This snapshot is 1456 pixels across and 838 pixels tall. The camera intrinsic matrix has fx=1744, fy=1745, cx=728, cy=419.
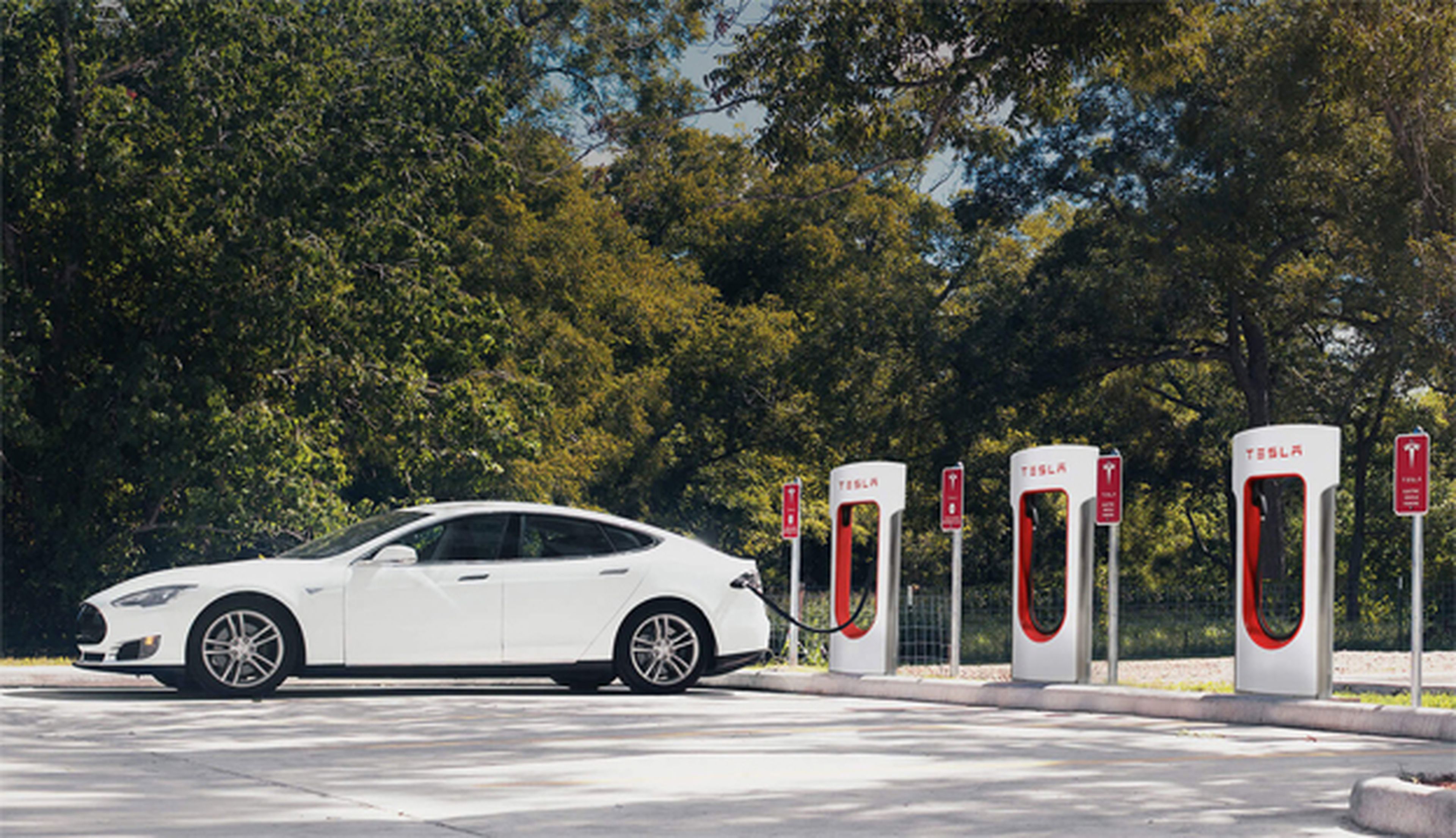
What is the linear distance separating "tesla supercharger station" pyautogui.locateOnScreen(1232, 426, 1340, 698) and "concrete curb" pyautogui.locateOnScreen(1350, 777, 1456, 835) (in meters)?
5.38

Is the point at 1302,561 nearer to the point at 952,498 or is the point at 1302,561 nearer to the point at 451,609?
the point at 952,498

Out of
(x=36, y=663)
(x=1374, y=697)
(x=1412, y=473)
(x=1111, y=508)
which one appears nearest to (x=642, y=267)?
(x=36, y=663)

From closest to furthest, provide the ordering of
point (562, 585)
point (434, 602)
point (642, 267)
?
point (434, 602) < point (562, 585) < point (642, 267)

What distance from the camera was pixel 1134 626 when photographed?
90.5 feet

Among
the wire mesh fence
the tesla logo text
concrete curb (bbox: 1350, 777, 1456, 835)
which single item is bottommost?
the wire mesh fence

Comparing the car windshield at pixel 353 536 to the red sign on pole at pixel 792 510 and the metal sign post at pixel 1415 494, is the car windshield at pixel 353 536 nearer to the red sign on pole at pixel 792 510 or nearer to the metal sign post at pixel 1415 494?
the red sign on pole at pixel 792 510

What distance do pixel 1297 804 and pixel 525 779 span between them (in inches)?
135

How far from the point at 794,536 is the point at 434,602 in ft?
13.9

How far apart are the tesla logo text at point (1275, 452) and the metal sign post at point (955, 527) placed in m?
2.68

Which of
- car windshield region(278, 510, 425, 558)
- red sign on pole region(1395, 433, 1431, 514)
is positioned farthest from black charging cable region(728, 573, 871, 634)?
red sign on pole region(1395, 433, 1431, 514)

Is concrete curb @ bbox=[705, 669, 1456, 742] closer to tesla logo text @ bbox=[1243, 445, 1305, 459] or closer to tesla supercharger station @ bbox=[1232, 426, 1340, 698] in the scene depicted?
tesla supercharger station @ bbox=[1232, 426, 1340, 698]

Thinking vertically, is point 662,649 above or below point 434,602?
below

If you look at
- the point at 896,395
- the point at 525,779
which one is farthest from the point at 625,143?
the point at 525,779

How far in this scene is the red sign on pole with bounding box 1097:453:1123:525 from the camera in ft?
43.8
